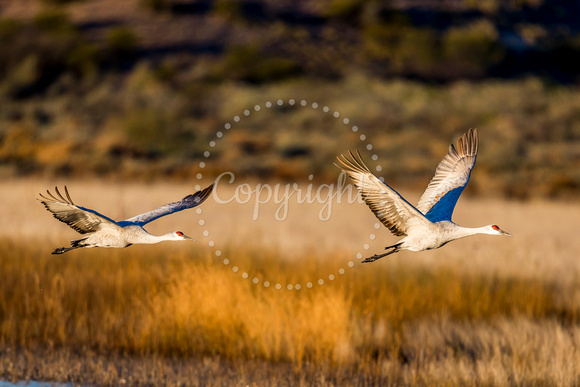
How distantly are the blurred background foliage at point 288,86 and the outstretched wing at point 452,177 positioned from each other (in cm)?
1970

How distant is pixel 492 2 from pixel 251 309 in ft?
172

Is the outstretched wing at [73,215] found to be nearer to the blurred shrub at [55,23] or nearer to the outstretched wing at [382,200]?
the outstretched wing at [382,200]

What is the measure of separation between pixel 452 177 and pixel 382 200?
4.06 feet

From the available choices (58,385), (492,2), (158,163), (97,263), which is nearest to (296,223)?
(97,263)

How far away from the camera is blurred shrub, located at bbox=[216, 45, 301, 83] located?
49.8 meters

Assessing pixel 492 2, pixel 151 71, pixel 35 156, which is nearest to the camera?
pixel 35 156

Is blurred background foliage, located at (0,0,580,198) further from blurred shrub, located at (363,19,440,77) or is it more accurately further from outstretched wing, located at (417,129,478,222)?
outstretched wing, located at (417,129,478,222)

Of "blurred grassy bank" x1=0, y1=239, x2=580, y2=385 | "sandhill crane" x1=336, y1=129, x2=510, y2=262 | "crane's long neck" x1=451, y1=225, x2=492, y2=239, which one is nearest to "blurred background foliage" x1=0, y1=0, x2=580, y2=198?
"blurred grassy bank" x1=0, y1=239, x2=580, y2=385

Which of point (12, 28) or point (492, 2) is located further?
point (492, 2)

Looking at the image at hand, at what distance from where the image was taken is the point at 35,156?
2908 centimetres

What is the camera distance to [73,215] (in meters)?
5.47

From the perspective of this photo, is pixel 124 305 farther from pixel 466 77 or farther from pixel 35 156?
pixel 466 77

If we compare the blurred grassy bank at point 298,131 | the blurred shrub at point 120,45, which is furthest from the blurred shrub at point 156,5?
the blurred grassy bank at point 298,131

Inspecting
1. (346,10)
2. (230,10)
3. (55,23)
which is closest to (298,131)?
(230,10)
